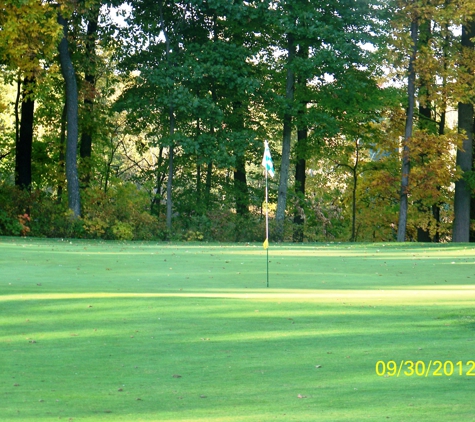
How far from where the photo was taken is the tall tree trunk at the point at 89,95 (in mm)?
38219

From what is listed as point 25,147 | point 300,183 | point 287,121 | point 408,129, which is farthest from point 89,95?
point 408,129

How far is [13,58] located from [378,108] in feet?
53.2

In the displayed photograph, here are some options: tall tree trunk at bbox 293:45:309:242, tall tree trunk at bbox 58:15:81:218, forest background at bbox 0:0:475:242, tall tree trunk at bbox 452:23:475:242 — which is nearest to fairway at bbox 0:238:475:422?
forest background at bbox 0:0:475:242

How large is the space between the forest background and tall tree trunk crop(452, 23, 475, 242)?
0.20ft

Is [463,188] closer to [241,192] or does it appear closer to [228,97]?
[241,192]

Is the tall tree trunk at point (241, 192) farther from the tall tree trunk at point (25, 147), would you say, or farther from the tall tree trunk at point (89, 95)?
the tall tree trunk at point (25, 147)

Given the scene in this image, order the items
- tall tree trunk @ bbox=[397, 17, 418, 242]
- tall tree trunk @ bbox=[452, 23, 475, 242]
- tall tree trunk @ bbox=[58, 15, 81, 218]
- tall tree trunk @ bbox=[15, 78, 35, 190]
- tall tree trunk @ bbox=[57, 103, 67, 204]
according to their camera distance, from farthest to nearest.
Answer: tall tree trunk @ bbox=[57, 103, 67, 204]
tall tree trunk @ bbox=[452, 23, 475, 242]
tall tree trunk @ bbox=[15, 78, 35, 190]
tall tree trunk @ bbox=[397, 17, 418, 242]
tall tree trunk @ bbox=[58, 15, 81, 218]

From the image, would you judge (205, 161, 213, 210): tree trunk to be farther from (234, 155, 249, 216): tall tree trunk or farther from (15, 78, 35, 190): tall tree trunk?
(15, 78, 35, 190): tall tree trunk

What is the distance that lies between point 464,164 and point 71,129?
1685 cm

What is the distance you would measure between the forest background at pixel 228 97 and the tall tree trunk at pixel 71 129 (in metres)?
0.05

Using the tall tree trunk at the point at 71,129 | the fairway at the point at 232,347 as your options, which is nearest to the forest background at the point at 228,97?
the tall tree trunk at the point at 71,129

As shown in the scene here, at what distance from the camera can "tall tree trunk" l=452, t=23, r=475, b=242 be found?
40469 mm

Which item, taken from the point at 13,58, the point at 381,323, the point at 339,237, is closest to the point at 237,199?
the point at 339,237

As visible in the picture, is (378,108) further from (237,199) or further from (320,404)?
(320,404)
